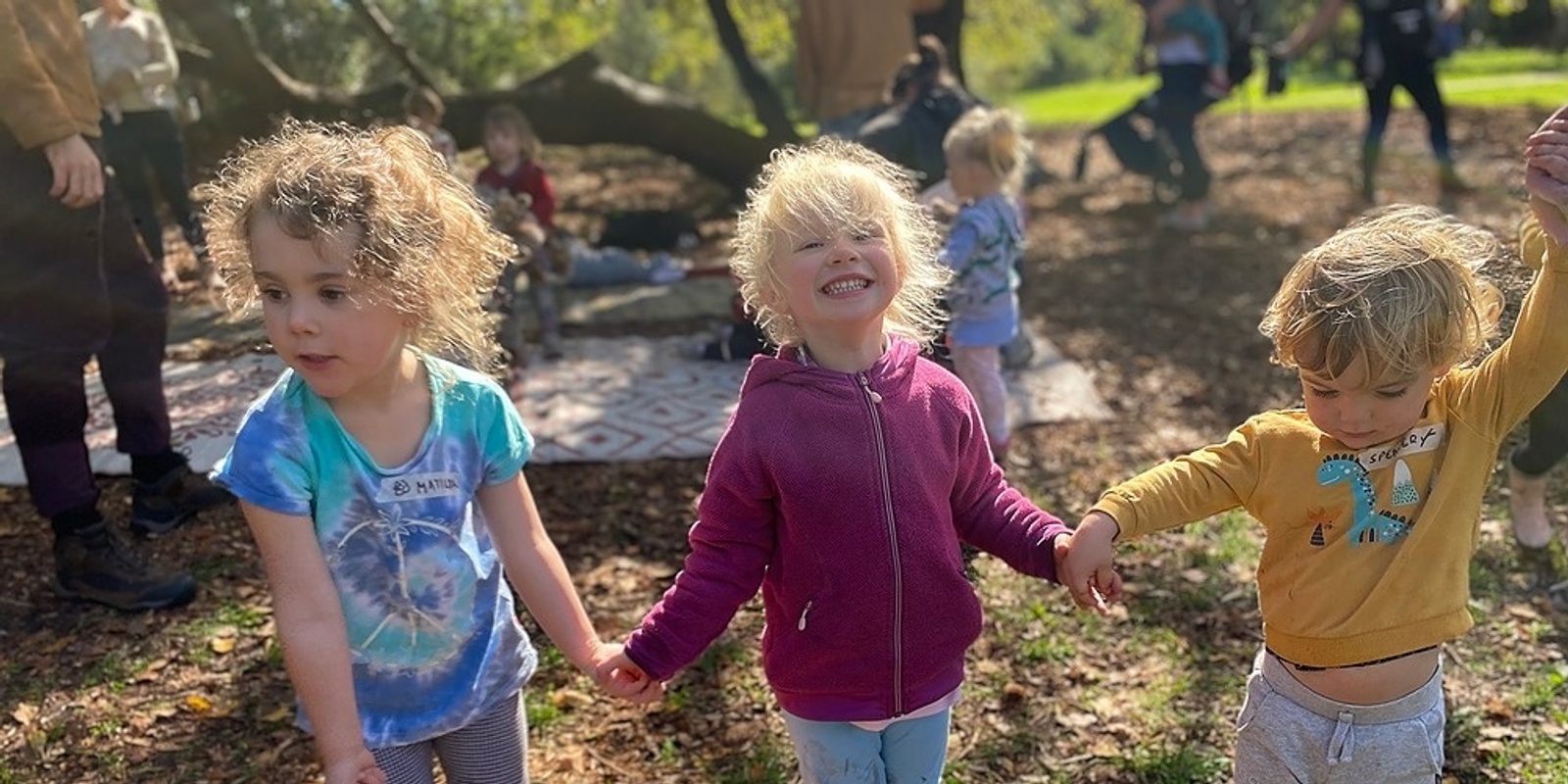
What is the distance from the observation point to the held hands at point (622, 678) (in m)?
2.19

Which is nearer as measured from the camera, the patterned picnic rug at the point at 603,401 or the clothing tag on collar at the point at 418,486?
the clothing tag on collar at the point at 418,486

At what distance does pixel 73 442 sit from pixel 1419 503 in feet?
11.1

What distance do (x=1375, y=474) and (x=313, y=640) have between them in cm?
170

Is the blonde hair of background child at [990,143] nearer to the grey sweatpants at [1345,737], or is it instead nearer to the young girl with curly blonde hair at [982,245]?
the young girl with curly blonde hair at [982,245]

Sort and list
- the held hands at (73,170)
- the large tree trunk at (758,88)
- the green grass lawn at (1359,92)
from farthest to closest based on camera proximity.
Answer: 1. the green grass lawn at (1359,92)
2. the large tree trunk at (758,88)
3. the held hands at (73,170)

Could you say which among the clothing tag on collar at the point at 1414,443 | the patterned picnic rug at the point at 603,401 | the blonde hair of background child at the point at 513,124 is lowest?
the patterned picnic rug at the point at 603,401

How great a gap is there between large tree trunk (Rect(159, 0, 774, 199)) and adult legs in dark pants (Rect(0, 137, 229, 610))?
4.77m

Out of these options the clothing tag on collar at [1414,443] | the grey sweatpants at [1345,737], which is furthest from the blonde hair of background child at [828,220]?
the grey sweatpants at [1345,737]

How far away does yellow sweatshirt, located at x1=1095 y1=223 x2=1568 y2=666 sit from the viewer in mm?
2084

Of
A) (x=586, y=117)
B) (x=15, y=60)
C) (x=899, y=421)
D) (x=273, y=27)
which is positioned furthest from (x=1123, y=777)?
(x=273, y=27)

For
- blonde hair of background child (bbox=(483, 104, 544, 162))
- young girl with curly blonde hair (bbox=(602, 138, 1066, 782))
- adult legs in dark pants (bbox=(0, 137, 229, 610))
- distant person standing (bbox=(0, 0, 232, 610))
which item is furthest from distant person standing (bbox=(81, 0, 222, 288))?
young girl with curly blonde hair (bbox=(602, 138, 1066, 782))

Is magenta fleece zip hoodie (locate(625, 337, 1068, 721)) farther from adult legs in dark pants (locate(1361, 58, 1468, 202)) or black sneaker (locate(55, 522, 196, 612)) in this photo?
adult legs in dark pants (locate(1361, 58, 1468, 202))

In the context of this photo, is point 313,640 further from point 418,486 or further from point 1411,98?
point 1411,98

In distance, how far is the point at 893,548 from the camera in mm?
2078
